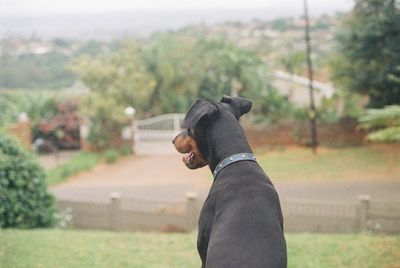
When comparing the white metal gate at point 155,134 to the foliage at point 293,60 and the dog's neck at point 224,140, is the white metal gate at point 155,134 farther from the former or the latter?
the dog's neck at point 224,140

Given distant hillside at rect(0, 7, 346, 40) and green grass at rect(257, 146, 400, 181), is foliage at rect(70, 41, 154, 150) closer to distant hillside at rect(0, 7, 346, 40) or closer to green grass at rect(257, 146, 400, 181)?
green grass at rect(257, 146, 400, 181)

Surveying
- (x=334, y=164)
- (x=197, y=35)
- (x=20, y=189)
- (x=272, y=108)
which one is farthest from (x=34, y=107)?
(x=20, y=189)

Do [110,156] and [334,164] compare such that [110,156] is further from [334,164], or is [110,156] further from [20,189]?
[20,189]

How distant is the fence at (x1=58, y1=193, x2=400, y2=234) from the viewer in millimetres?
8594

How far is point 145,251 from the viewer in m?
6.19

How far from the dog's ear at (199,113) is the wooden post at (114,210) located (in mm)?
6469

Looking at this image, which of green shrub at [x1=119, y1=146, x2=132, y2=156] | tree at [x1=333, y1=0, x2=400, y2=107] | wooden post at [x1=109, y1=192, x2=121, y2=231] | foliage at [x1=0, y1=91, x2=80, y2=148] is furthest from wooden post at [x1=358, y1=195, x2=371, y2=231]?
foliage at [x1=0, y1=91, x2=80, y2=148]

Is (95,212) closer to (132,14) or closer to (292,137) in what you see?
(292,137)

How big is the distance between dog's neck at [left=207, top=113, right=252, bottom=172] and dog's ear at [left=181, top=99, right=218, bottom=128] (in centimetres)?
6

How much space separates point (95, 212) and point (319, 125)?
11.6m

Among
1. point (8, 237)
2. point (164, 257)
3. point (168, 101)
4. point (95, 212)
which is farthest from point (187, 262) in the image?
point (168, 101)

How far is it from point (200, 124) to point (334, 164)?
13659 mm

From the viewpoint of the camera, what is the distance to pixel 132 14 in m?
40.3

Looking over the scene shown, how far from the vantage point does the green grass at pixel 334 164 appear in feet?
48.6
